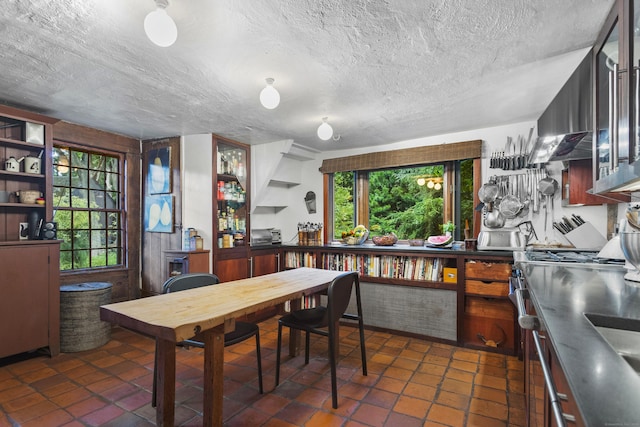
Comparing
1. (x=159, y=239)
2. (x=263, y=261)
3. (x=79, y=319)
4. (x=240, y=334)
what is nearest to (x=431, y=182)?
(x=263, y=261)

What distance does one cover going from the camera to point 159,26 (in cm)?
140

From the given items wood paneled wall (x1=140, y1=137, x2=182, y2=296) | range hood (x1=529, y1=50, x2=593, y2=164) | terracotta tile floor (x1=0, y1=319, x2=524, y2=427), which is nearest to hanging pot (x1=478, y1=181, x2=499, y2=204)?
range hood (x1=529, y1=50, x2=593, y2=164)

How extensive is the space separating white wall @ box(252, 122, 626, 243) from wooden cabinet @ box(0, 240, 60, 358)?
2.20 metres

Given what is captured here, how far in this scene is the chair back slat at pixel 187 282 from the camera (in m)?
2.25

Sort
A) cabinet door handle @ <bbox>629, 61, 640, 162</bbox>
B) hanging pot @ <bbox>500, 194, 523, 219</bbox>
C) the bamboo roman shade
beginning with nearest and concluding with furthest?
1. cabinet door handle @ <bbox>629, 61, 640, 162</bbox>
2. hanging pot @ <bbox>500, 194, 523, 219</bbox>
3. the bamboo roman shade

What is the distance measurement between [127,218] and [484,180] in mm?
4147

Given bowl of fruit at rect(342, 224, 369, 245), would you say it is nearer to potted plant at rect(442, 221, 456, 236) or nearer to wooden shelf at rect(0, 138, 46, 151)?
potted plant at rect(442, 221, 456, 236)

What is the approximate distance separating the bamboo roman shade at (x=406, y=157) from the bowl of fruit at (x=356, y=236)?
0.83m

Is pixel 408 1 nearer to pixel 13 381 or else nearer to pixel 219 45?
A: pixel 219 45

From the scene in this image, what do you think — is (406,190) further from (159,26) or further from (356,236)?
(159,26)

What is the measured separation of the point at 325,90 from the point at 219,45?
900 millimetres

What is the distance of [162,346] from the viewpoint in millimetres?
1683

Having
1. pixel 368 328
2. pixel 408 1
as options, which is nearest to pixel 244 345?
pixel 368 328

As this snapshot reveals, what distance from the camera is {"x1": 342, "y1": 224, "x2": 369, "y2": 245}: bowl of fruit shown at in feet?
13.0
